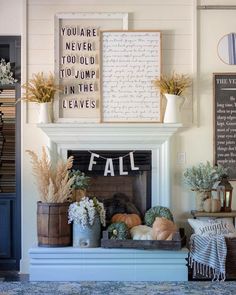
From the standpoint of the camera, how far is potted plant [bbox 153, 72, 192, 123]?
464 cm

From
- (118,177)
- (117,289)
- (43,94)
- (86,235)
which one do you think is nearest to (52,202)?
(86,235)

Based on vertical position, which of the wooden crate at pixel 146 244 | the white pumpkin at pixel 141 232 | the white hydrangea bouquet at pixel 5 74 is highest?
the white hydrangea bouquet at pixel 5 74

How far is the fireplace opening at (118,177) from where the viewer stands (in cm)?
485

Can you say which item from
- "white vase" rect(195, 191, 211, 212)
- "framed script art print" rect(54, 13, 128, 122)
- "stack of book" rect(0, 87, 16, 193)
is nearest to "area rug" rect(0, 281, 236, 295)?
"white vase" rect(195, 191, 211, 212)

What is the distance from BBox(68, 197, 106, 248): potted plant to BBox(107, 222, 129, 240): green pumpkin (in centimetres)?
12

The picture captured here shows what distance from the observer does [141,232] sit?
4.42 meters

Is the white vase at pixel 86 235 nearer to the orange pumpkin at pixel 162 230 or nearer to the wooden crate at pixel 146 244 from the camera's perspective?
the wooden crate at pixel 146 244

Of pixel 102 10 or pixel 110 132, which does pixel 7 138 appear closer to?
pixel 110 132

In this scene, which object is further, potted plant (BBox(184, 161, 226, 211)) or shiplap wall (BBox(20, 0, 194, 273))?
shiplap wall (BBox(20, 0, 194, 273))

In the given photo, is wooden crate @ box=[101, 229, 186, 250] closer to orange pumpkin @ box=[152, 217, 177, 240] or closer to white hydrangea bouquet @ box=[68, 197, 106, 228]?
orange pumpkin @ box=[152, 217, 177, 240]

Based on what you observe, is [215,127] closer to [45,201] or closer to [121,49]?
[121,49]

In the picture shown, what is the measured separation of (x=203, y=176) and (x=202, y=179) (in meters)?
0.03

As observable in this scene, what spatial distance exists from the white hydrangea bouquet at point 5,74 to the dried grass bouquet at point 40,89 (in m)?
0.20

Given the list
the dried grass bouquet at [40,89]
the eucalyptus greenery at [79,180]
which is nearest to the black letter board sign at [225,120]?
the eucalyptus greenery at [79,180]
